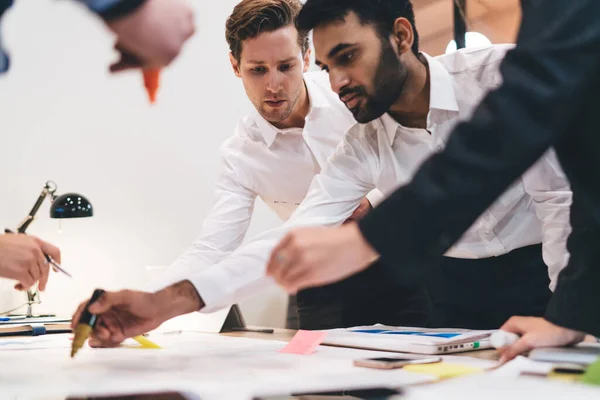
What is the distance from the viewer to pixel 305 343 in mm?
1312

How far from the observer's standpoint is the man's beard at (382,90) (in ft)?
5.18

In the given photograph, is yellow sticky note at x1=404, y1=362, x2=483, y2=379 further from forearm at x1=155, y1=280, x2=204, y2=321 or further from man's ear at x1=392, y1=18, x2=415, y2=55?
man's ear at x1=392, y1=18, x2=415, y2=55

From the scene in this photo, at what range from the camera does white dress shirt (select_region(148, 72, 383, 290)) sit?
2.17m

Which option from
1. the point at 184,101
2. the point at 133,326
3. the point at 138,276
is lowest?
the point at 138,276

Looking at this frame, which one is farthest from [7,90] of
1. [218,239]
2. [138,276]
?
[218,239]

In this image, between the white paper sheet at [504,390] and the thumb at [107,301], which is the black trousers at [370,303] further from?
the white paper sheet at [504,390]

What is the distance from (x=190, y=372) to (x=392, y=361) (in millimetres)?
330

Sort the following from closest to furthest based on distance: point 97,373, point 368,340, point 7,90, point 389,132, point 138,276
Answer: point 97,373 < point 368,340 < point 389,132 < point 7,90 < point 138,276

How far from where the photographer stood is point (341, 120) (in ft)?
7.27

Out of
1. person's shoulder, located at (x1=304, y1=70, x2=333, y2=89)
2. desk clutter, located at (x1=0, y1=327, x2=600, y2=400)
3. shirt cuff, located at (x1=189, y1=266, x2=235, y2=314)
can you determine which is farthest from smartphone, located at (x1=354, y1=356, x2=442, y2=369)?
person's shoulder, located at (x1=304, y1=70, x2=333, y2=89)

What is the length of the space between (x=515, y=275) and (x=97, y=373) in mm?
1242

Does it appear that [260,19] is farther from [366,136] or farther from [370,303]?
[370,303]

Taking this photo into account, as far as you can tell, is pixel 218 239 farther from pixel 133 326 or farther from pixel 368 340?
pixel 368 340

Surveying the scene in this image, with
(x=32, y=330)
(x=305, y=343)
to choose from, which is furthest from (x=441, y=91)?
(x=32, y=330)
